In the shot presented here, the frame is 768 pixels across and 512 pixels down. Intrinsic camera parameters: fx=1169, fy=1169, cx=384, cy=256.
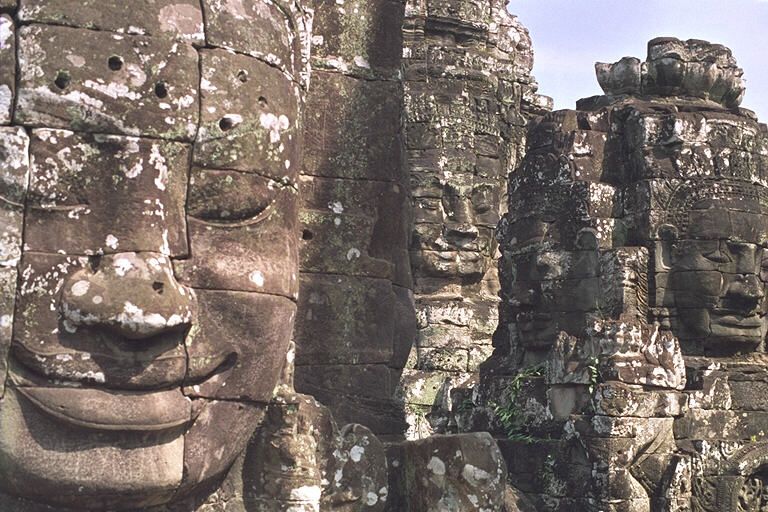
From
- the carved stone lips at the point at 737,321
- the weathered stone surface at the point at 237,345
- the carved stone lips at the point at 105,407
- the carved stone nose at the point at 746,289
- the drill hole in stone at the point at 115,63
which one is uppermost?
the drill hole in stone at the point at 115,63

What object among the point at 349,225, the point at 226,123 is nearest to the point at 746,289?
the point at 349,225

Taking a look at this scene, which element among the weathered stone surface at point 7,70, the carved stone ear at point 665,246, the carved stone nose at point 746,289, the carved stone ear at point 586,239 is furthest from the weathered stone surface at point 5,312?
the carved stone nose at point 746,289

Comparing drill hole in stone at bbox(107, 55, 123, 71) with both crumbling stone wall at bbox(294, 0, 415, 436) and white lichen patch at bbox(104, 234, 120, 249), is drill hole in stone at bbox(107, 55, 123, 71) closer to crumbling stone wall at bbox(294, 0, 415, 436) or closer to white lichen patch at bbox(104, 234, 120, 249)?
white lichen patch at bbox(104, 234, 120, 249)

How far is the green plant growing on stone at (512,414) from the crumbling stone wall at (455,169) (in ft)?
15.6

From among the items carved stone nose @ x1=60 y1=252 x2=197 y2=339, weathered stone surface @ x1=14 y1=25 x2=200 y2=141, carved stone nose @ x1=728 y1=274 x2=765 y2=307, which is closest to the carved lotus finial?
carved stone nose @ x1=728 y1=274 x2=765 y2=307

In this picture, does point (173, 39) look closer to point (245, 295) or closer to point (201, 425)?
point (245, 295)

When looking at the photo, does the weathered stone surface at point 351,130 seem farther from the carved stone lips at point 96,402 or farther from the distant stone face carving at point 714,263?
the distant stone face carving at point 714,263

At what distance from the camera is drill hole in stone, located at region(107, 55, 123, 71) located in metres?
3.65

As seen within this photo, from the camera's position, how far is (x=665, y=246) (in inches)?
458

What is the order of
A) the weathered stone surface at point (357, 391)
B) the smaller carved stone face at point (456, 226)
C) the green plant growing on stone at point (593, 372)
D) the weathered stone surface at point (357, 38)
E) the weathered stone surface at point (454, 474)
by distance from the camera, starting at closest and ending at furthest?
the weathered stone surface at point (454, 474) < the weathered stone surface at point (357, 391) < the weathered stone surface at point (357, 38) < the green plant growing on stone at point (593, 372) < the smaller carved stone face at point (456, 226)

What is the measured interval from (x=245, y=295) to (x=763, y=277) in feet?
29.5

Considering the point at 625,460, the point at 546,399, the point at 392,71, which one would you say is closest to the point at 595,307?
the point at 546,399

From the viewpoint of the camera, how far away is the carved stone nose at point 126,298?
348 cm

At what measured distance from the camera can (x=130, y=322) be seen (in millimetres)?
3486
